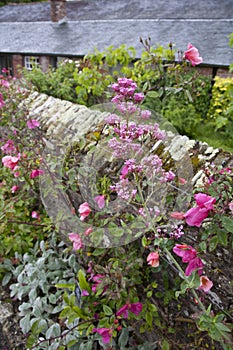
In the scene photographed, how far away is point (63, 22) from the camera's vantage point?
16.1 meters

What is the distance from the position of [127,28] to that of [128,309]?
12763mm

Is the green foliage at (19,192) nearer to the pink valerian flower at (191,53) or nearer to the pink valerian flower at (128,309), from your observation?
the pink valerian flower at (128,309)

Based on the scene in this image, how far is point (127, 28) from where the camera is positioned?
13242 mm

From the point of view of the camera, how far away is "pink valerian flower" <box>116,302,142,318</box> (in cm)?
227

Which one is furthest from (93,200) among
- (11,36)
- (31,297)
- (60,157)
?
(11,36)

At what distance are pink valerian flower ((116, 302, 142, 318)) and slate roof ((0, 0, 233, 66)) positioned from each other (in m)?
7.83

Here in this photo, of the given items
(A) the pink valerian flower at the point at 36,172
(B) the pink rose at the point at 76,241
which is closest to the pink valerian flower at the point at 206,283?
(B) the pink rose at the point at 76,241

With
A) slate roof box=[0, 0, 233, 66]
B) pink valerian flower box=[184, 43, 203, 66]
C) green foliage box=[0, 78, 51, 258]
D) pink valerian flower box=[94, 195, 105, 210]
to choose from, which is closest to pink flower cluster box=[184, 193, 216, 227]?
pink valerian flower box=[94, 195, 105, 210]

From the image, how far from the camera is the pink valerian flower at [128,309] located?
2.27 metres

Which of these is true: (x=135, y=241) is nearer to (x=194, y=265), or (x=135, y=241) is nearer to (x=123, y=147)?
(x=194, y=265)

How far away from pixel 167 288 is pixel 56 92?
3.33 metres

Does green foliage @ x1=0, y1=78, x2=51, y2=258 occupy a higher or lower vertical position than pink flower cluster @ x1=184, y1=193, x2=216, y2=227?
lower

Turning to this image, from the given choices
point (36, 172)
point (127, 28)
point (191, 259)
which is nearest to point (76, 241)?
point (36, 172)

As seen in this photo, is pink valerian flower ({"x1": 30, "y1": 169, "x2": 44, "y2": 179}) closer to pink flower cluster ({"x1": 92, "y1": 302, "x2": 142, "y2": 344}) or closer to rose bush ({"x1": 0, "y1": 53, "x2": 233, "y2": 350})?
rose bush ({"x1": 0, "y1": 53, "x2": 233, "y2": 350})
